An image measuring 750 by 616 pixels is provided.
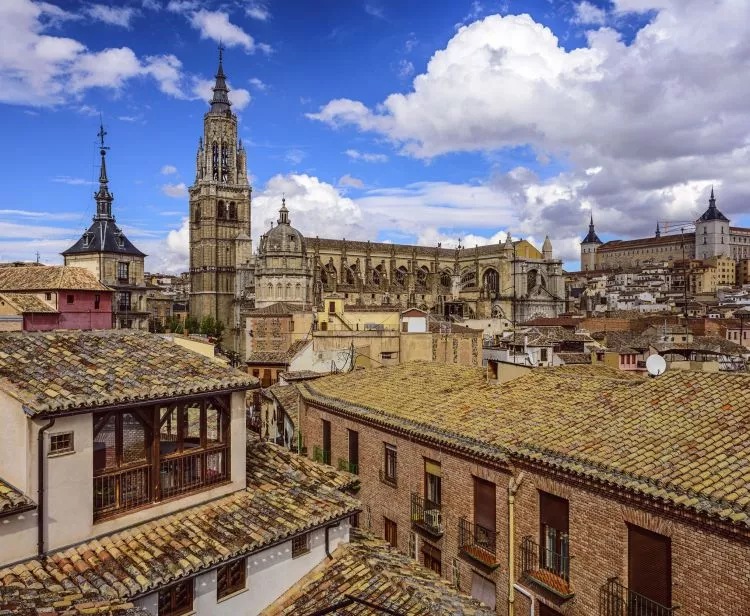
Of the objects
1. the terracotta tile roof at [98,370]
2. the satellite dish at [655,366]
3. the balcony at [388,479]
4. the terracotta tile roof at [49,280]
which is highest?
the terracotta tile roof at [49,280]

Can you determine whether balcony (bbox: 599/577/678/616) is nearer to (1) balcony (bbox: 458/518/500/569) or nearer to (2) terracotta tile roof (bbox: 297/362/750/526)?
(2) terracotta tile roof (bbox: 297/362/750/526)

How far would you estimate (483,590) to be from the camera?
12.1 meters

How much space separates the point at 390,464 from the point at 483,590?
13.1 feet

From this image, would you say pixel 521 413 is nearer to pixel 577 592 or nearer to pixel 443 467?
pixel 443 467

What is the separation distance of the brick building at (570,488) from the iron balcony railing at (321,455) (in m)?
1.34

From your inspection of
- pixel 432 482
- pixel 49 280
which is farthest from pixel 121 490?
pixel 49 280

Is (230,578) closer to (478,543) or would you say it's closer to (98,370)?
(98,370)

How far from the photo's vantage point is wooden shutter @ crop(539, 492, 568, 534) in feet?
34.6

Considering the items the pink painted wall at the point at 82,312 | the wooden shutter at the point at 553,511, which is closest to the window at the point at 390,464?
the wooden shutter at the point at 553,511

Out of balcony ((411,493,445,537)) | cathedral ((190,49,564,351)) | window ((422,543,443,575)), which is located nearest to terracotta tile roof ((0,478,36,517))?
balcony ((411,493,445,537))

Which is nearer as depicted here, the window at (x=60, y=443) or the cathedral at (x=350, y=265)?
the window at (x=60, y=443)

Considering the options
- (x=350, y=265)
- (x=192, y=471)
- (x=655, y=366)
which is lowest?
(x=192, y=471)

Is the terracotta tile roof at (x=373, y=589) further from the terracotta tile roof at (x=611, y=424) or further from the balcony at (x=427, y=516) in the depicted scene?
the terracotta tile roof at (x=611, y=424)

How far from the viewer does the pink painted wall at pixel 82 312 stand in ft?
77.3
